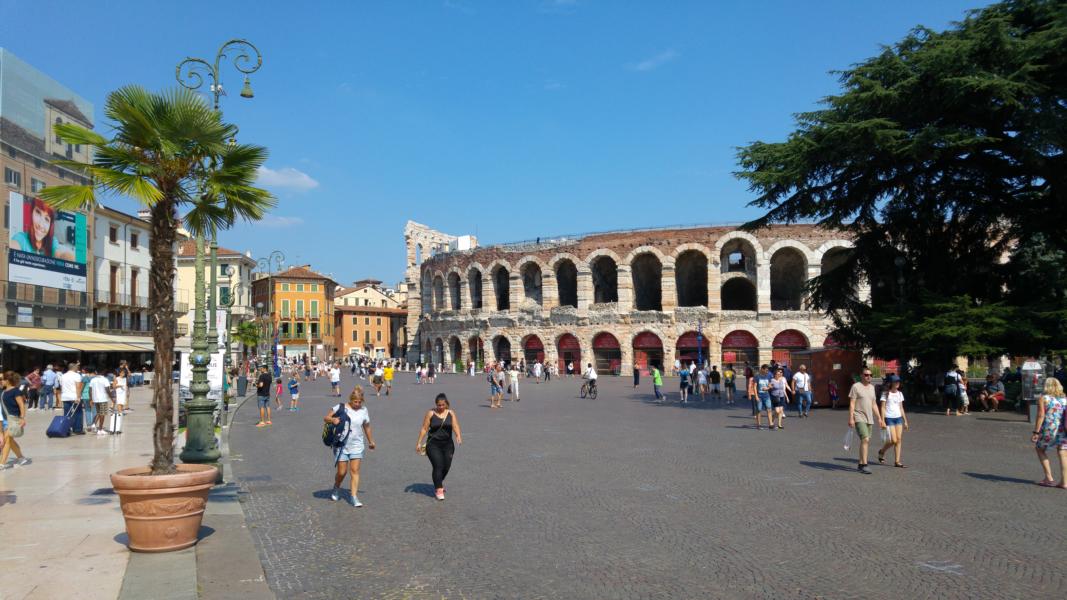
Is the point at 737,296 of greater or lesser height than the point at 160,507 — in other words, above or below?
above

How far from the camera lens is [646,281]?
53.1m

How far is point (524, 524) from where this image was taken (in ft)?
24.5

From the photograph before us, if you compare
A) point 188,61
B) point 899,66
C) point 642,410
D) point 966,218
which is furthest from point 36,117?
point 966,218

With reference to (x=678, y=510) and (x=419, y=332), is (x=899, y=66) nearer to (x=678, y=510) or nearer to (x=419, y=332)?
(x=678, y=510)

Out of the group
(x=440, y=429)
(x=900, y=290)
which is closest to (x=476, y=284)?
(x=900, y=290)

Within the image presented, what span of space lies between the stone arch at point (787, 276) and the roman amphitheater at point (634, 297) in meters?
0.08

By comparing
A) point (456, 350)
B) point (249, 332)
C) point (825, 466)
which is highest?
point (249, 332)

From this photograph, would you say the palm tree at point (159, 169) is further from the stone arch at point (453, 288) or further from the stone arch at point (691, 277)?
the stone arch at point (453, 288)

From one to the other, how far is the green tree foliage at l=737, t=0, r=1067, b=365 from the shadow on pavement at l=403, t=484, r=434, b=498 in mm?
15872

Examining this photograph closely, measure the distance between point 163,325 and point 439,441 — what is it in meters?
3.45

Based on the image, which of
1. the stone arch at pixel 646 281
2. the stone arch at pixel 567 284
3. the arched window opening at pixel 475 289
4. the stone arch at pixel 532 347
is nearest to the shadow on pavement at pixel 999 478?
the stone arch at pixel 646 281

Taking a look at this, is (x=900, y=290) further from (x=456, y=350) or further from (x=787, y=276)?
(x=456, y=350)

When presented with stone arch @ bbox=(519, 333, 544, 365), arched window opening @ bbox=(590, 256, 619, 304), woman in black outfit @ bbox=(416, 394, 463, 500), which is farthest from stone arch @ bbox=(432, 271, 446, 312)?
woman in black outfit @ bbox=(416, 394, 463, 500)

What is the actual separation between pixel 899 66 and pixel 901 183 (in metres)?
3.65
